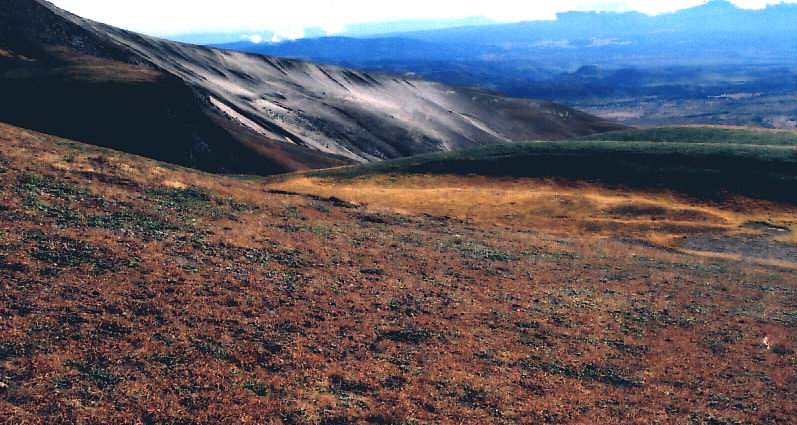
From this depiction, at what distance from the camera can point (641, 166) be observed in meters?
81.2

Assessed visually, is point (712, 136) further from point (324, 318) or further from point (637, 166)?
point (324, 318)

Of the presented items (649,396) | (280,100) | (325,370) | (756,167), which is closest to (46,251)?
(325,370)

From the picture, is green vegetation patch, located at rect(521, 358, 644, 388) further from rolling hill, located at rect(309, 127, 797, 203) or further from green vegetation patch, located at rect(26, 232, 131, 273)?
rolling hill, located at rect(309, 127, 797, 203)

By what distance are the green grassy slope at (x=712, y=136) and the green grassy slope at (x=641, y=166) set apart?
1230cm

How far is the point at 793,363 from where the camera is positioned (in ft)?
96.1

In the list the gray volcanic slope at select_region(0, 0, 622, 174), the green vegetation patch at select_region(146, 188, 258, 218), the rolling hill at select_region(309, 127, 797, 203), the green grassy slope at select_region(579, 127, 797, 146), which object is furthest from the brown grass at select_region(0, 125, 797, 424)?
the green grassy slope at select_region(579, 127, 797, 146)

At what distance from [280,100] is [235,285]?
156380 millimetres

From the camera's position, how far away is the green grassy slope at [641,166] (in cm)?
7550

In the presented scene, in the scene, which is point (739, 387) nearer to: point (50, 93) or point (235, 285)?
point (235, 285)

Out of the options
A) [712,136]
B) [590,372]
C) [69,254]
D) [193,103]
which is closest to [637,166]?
[712,136]

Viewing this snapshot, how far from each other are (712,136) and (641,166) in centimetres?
3419

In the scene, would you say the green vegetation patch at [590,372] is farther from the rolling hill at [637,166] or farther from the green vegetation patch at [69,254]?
the rolling hill at [637,166]

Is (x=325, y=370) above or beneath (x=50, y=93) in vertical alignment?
beneath

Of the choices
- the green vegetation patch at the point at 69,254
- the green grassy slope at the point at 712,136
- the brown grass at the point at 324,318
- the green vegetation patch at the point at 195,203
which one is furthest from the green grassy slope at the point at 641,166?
the green vegetation patch at the point at 69,254
